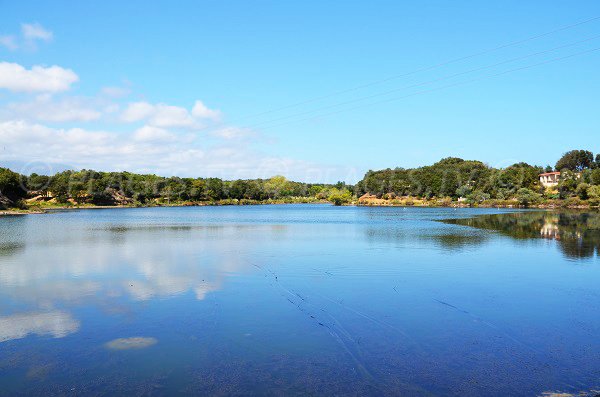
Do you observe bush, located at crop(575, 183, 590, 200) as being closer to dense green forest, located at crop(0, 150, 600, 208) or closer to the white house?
dense green forest, located at crop(0, 150, 600, 208)

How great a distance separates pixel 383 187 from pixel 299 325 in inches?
5994

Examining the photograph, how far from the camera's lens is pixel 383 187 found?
528ft

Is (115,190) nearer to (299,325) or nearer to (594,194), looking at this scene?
(594,194)

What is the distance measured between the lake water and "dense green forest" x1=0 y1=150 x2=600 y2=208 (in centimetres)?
8448

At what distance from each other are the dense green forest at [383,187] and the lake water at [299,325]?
84.5m

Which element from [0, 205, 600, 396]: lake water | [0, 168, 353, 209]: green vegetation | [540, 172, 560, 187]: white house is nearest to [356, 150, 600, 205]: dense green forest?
[540, 172, 560, 187]: white house

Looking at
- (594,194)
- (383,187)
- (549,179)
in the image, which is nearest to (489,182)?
(549,179)

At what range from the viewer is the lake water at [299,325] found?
27.5ft

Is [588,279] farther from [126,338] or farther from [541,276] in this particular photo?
[126,338]

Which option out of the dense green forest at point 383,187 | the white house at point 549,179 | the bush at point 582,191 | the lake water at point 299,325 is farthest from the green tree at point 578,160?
the lake water at point 299,325

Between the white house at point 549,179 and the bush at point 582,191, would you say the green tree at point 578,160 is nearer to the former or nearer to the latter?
the white house at point 549,179

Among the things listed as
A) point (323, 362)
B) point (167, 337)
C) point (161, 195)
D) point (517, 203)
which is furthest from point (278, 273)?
point (161, 195)

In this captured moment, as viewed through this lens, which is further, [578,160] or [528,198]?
[578,160]

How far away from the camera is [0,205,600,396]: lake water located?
27.5ft
